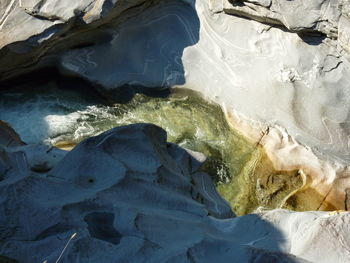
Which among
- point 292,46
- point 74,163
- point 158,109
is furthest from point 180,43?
point 74,163

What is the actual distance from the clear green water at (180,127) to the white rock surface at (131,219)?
0.87 m

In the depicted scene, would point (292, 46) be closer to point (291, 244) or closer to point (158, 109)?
point (158, 109)

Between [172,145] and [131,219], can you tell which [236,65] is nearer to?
[172,145]

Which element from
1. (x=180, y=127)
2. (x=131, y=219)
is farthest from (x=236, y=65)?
(x=131, y=219)

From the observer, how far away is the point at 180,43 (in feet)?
18.4

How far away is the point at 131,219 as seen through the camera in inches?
132

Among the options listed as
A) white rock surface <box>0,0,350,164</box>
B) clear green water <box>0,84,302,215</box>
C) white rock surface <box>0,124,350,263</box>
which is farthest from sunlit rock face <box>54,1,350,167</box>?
white rock surface <box>0,124,350,263</box>

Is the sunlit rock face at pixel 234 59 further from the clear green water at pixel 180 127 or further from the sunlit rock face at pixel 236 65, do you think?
the clear green water at pixel 180 127

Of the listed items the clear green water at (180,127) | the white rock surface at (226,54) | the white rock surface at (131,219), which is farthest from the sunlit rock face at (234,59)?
the white rock surface at (131,219)

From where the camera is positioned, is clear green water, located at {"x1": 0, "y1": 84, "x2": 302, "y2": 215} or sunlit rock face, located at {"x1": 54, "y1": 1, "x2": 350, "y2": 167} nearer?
clear green water, located at {"x1": 0, "y1": 84, "x2": 302, "y2": 215}

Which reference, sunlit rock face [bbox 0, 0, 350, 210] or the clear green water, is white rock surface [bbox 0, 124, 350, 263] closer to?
the clear green water

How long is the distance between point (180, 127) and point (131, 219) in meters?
2.11

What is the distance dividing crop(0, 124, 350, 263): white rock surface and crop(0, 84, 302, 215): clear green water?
0.87 m

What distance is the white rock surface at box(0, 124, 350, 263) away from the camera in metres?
3.06
